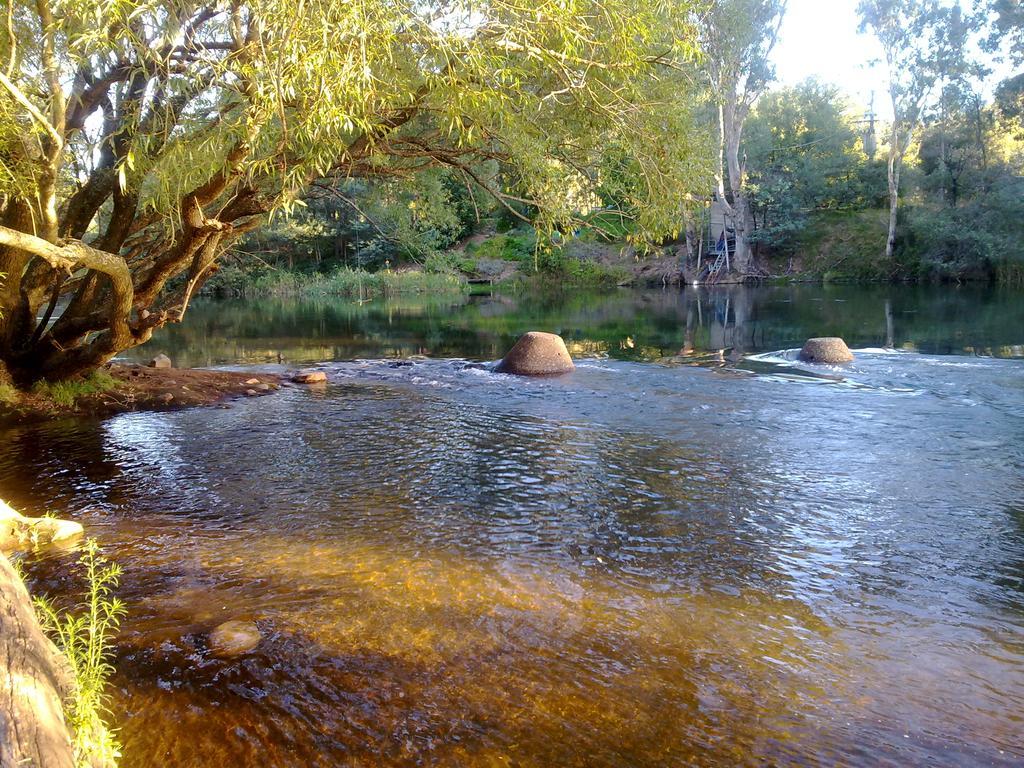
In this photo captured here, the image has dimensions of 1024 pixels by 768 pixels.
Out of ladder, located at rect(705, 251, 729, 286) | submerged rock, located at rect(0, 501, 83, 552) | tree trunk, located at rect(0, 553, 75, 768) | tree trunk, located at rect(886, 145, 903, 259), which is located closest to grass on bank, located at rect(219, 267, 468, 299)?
ladder, located at rect(705, 251, 729, 286)

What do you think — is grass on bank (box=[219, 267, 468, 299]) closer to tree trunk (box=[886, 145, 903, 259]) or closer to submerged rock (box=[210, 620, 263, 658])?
tree trunk (box=[886, 145, 903, 259])

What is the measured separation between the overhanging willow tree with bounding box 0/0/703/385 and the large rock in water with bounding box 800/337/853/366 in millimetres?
8913

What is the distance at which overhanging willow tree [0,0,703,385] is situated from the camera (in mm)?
6121

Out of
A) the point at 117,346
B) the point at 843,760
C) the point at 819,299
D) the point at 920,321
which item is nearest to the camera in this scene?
the point at 843,760

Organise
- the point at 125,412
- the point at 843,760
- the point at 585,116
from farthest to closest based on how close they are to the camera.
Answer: the point at 125,412
the point at 585,116
the point at 843,760

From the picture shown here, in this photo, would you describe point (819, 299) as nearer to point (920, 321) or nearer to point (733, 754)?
point (920, 321)

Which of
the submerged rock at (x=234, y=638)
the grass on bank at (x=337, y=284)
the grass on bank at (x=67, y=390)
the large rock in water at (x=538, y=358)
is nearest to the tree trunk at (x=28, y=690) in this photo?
the submerged rock at (x=234, y=638)

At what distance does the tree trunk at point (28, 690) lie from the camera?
2375 millimetres

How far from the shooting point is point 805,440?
1044 centimetres

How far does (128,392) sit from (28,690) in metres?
12.5

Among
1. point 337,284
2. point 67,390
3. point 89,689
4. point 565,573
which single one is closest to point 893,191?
point 337,284

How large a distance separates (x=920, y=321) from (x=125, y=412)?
83.7 feet

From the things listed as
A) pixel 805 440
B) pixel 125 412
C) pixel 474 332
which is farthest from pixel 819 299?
pixel 125 412

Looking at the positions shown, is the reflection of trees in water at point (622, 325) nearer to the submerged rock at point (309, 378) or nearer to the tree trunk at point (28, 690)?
the submerged rock at point (309, 378)
